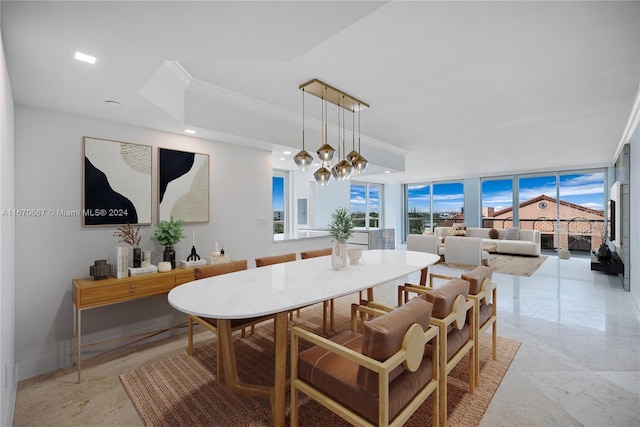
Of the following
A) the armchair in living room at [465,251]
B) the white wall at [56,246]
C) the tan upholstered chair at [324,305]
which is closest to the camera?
the white wall at [56,246]

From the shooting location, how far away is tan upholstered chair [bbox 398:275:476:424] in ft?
5.44

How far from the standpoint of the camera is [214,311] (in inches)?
60.6

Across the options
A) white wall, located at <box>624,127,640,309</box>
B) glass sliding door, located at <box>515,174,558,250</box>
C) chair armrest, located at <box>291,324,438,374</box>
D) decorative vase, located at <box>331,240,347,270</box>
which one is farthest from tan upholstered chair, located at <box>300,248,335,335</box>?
glass sliding door, located at <box>515,174,558,250</box>

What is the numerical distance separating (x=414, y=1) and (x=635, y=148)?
4.23 m

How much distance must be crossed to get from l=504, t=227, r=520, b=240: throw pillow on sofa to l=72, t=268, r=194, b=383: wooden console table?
8964 millimetres

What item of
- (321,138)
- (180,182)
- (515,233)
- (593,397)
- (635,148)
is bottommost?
(593,397)

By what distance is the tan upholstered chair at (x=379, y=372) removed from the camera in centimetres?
128

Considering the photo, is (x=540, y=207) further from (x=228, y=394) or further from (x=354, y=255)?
(x=228, y=394)

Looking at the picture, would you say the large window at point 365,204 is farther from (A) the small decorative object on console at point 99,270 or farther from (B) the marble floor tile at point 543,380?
(A) the small decorative object on console at point 99,270

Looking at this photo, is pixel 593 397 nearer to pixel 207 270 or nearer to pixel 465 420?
pixel 465 420

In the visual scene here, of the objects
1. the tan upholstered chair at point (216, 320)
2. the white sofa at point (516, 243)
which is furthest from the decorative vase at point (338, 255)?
the white sofa at point (516, 243)

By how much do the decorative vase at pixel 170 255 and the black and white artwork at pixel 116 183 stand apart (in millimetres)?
346

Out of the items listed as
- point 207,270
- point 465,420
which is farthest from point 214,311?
point 465,420

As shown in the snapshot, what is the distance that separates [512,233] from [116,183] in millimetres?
9593
